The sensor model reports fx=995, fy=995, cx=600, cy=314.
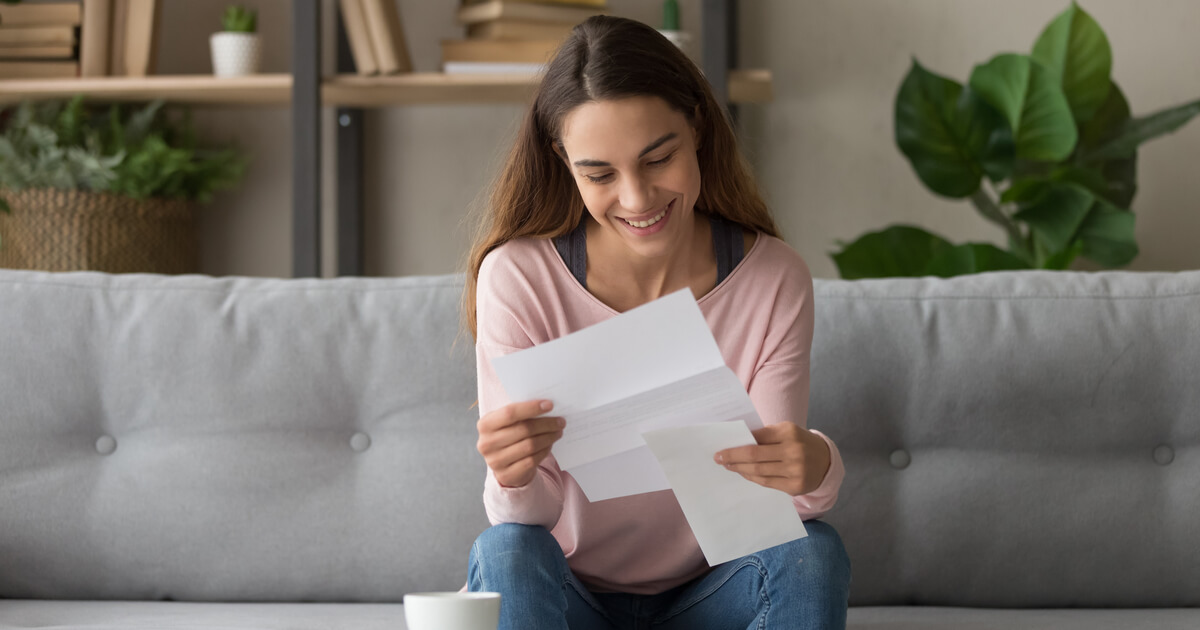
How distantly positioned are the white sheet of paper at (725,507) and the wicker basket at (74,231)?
1498mm

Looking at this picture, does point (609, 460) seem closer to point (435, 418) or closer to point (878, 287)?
point (435, 418)

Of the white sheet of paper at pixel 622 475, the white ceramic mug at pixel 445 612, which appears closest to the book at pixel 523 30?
the white sheet of paper at pixel 622 475

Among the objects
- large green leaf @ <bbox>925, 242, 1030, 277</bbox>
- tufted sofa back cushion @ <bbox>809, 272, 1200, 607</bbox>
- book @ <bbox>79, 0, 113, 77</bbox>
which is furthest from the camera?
book @ <bbox>79, 0, 113, 77</bbox>

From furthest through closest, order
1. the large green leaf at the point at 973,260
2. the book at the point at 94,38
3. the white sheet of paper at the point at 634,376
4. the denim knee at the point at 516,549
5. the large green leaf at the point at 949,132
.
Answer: the book at the point at 94,38
the large green leaf at the point at 949,132
the large green leaf at the point at 973,260
the denim knee at the point at 516,549
the white sheet of paper at the point at 634,376

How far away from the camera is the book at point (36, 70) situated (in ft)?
6.62

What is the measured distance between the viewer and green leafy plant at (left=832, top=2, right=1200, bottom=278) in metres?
1.84

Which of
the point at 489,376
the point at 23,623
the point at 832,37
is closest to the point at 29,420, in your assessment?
the point at 23,623

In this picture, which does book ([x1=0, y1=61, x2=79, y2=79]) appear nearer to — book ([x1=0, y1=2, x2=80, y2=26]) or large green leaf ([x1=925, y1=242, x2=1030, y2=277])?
book ([x1=0, y1=2, x2=80, y2=26])

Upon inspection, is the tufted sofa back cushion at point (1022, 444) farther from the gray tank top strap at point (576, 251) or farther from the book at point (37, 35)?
the book at point (37, 35)

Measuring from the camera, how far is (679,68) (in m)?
1.05

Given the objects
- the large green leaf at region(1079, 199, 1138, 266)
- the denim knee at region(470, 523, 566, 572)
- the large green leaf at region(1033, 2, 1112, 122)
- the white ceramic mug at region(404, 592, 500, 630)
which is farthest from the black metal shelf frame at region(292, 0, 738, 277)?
the white ceramic mug at region(404, 592, 500, 630)

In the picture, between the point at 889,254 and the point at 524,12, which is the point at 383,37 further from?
the point at 889,254

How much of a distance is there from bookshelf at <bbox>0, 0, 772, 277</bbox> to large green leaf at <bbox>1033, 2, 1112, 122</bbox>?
0.54 m

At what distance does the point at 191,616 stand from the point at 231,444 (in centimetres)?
23
